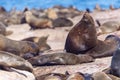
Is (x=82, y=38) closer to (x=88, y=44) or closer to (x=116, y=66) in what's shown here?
(x=88, y=44)

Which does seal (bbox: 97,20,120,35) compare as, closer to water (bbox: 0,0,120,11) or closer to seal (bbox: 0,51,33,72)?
seal (bbox: 0,51,33,72)

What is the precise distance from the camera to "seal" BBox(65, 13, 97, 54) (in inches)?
226

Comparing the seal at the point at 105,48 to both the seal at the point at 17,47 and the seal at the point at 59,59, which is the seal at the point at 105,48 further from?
the seal at the point at 17,47

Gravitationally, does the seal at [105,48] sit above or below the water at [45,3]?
above

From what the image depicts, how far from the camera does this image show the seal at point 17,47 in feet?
18.7

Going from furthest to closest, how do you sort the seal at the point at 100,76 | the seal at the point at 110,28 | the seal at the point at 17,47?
1. the seal at the point at 110,28
2. the seal at the point at 17,47
3. the seal at the point at 100,76

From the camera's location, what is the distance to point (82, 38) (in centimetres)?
577

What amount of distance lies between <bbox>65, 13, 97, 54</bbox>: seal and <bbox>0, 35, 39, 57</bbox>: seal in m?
0.63

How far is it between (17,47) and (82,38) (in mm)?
1027

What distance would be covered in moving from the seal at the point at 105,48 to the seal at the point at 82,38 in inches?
3.4

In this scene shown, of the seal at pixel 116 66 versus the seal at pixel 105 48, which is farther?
the seal at pixel 105 48

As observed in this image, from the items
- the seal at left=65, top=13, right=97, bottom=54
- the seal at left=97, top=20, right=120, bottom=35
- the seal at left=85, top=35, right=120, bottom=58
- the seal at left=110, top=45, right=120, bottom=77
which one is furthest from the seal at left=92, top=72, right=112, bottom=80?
the seal at left=97, top=20, right=120, bottom=35

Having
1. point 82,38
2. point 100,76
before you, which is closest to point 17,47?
point 82,38

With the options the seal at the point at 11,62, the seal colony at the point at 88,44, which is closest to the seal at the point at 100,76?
the seal at the point at 11,62
